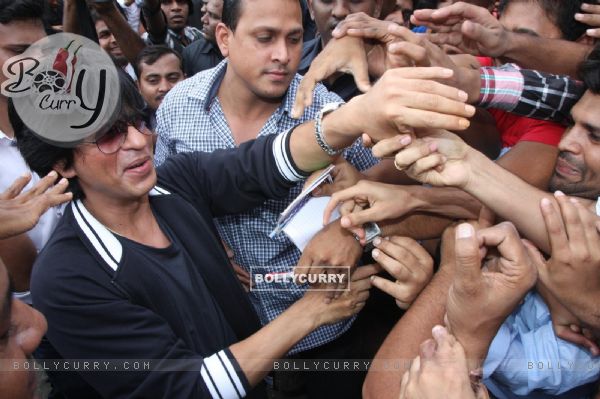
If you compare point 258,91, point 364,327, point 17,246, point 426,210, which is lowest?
point 364,327

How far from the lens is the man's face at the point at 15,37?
2.46 meters

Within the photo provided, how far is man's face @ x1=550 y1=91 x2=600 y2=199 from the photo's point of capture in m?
1.80

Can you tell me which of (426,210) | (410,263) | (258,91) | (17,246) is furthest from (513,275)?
(17,246)

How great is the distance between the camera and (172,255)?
66.1 inches

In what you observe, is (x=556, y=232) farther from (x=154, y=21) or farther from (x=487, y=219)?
(x=154, y=21)

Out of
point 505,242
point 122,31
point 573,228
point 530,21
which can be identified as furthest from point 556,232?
point 122,31

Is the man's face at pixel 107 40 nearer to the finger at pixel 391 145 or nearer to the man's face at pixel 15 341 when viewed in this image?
the finger at pixel 391 145

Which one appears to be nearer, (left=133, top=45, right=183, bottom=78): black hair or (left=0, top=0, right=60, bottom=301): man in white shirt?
(left=0, top=0, right=60, bottom=301): man in white shirt

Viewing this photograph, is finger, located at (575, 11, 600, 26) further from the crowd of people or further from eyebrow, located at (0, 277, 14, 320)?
eyebrow, located at (0, 277, 14, 320)

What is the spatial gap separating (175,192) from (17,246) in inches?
25.5

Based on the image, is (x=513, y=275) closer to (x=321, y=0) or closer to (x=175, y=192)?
(x=175, y=192)

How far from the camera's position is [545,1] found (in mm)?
2180

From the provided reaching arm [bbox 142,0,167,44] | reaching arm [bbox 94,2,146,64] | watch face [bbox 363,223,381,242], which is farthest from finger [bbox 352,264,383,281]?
reaching arm [bbox 142,0,167,44]

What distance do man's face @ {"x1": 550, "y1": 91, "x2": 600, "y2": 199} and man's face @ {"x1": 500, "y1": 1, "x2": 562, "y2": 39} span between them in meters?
0.50
